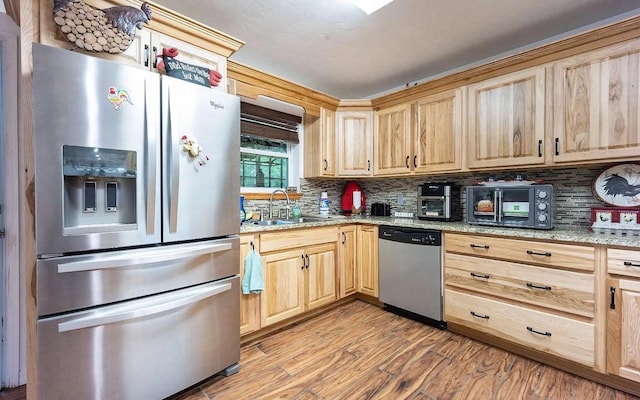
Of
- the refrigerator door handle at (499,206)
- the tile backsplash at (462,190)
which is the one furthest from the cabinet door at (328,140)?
the refrigerator door handle at (499,206)

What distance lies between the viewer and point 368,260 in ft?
9.45

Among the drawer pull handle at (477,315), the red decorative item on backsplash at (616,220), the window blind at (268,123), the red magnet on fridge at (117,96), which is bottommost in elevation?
the drawer pull handle at (477,315)

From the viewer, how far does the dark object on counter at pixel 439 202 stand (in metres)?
2.64

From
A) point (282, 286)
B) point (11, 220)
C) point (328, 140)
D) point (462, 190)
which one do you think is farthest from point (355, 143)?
point (11, 220)

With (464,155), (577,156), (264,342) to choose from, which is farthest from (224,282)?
(577,156)

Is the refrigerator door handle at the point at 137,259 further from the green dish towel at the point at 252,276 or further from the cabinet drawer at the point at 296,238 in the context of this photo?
the cabinet drawer at the point at 296,238

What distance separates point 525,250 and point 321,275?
1.60m

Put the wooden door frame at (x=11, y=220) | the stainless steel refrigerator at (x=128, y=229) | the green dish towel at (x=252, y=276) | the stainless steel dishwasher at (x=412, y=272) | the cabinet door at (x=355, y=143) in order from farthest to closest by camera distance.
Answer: the cabinet door at (x=355, y=143) → the stainless steel dishwasher at (x=412, y=272) → the green dish towel at (x=252, y=276) → the wooden door frame at (x=11, y=220) → the stainless steel refrigerator at (x=128, y=229)

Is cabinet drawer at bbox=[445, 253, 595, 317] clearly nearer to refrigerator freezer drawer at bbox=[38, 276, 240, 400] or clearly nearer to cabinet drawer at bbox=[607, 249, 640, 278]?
cabinet drawer at bbox=[607, 249, 640, 278]

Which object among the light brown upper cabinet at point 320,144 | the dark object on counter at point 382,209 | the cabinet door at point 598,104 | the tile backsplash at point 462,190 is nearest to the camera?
the cabinet door at point 598,104

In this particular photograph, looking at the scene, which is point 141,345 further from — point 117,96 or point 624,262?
point 624,262

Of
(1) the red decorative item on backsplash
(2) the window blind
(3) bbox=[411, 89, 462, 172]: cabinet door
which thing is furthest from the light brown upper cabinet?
(1) the red decorative item on backsplash

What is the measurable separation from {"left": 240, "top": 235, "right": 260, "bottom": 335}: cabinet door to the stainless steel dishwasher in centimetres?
126

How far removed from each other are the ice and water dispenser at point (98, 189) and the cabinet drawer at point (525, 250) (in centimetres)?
225
